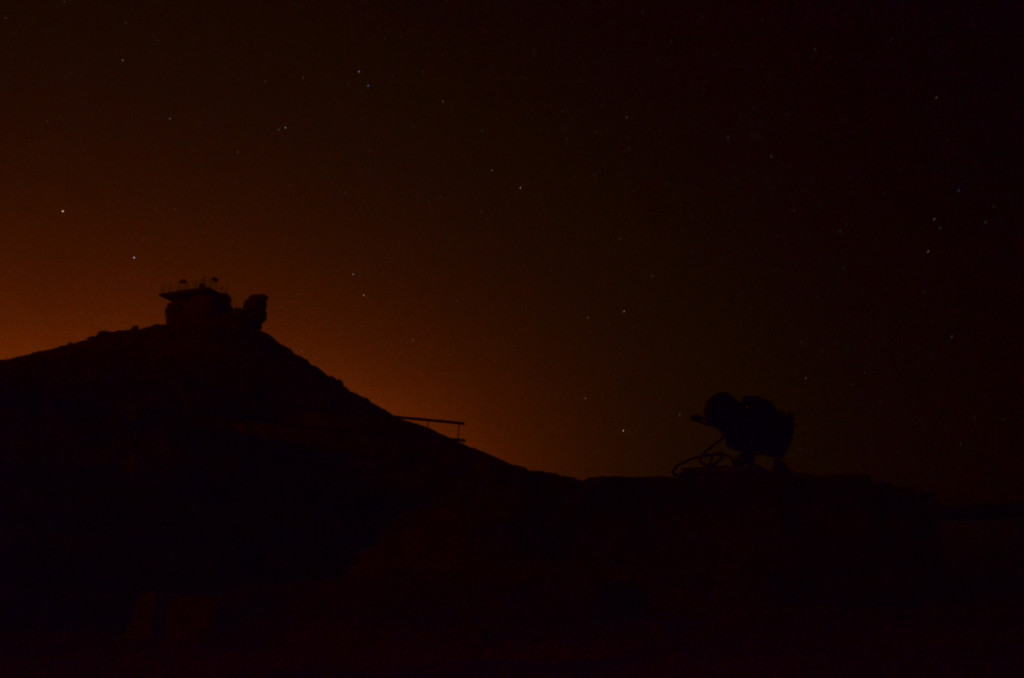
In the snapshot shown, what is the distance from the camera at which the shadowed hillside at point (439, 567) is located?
708cm

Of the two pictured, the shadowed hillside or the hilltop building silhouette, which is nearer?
the shadowed hillside

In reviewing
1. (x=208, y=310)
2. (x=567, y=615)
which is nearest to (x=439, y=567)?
(x=567, y=615)

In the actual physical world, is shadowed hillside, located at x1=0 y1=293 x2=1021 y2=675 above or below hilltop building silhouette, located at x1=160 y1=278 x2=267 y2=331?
below

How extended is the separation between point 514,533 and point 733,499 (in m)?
3.12

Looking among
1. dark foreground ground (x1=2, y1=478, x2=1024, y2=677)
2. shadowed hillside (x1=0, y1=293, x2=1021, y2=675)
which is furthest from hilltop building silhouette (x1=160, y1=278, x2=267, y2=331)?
dark foreground ground (x1=2, y1=478, x2=1024, y2=677)

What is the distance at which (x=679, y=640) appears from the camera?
286 inches

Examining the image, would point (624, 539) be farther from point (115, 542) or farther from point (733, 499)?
point (115, 542)

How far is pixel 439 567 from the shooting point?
9766 mm

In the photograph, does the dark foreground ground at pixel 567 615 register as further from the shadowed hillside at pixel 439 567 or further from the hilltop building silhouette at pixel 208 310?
the hilltop building silhouette at pixel 208 310

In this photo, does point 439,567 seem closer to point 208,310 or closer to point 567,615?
point 567,615

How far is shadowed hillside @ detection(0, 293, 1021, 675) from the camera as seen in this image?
7.08 m

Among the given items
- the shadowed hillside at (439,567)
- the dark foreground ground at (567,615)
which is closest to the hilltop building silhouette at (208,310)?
the shadowed hillside at (439,567)

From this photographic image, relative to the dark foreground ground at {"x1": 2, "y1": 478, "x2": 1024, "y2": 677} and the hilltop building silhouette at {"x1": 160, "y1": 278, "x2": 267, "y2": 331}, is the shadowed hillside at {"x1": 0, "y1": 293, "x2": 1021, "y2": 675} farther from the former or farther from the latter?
the hilltop building silhouette at {"x1": 160, "y1": 278, "x2": 267, "y2": 331}

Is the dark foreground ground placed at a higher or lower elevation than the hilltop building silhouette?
lower
